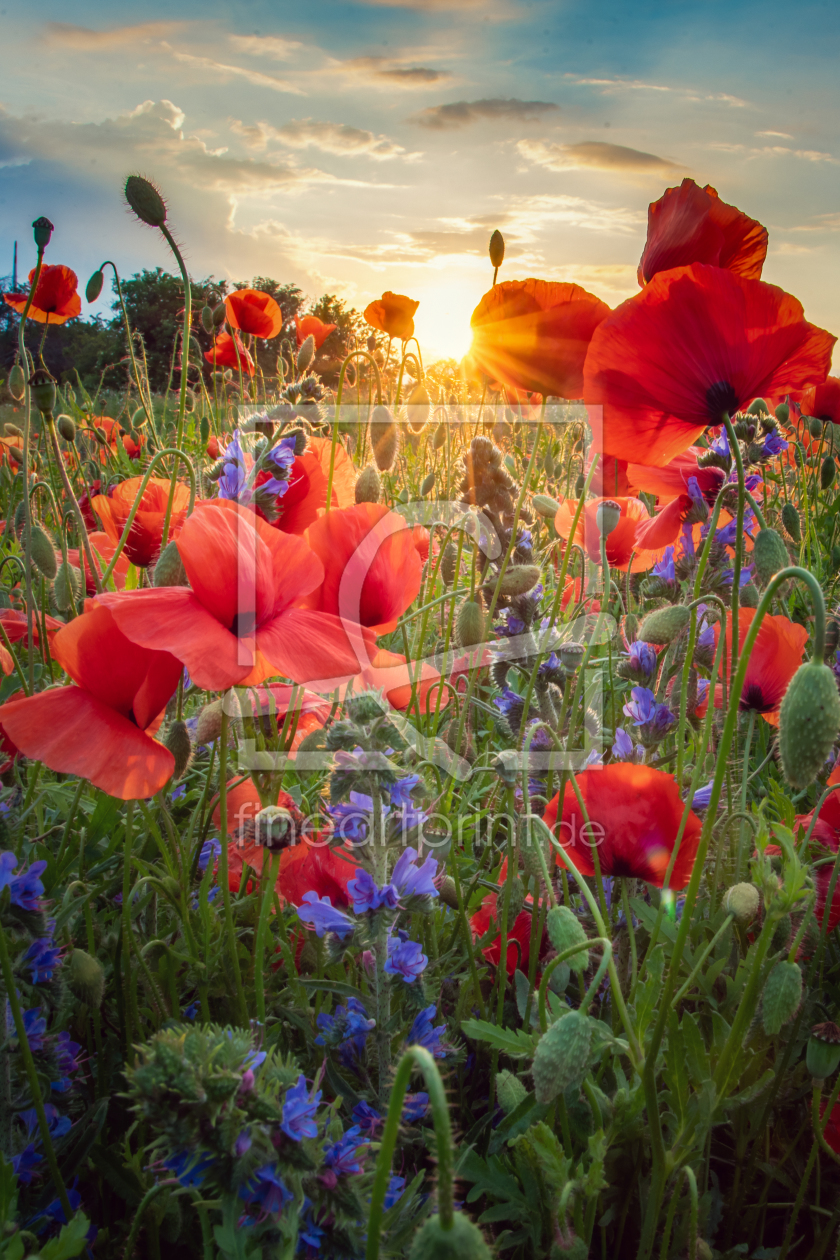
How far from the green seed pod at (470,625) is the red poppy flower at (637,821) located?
0.36m

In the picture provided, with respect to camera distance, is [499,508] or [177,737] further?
[499,508]

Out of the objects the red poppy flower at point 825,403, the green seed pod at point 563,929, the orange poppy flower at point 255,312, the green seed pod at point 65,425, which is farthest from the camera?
the orange poppy flower at point 255,312

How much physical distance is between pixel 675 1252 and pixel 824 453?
4.38 m

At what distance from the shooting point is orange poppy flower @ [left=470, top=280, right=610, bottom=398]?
1.22 m

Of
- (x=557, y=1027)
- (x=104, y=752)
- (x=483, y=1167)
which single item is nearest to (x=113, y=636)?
(x=104, y=752)

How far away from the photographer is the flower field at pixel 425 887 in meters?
0.84

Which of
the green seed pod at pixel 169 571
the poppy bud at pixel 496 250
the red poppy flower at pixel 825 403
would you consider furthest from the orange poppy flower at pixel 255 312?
the green seed pod at pixel 169 571

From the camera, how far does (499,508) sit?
5.32 feet

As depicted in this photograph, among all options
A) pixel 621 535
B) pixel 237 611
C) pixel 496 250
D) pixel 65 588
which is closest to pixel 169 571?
pixel 237 611

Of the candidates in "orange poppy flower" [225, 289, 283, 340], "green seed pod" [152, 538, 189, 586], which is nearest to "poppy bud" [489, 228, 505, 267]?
"green seed pod" [152, 538, 189, 586]

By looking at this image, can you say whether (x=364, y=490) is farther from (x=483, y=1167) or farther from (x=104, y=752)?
(x=483, y=1167)

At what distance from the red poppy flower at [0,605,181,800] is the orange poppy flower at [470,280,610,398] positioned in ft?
2.41

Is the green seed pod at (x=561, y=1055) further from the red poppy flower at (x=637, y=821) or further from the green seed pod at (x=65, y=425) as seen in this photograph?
the green seed pod at (x=65, y=425)

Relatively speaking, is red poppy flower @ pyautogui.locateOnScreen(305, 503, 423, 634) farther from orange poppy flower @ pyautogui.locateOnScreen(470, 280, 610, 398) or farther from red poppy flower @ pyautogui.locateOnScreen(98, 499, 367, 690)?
orange poppy flower @ pyautogui.locateOnScreen(470, 280, 610, 398)
